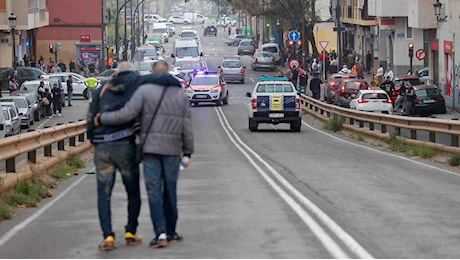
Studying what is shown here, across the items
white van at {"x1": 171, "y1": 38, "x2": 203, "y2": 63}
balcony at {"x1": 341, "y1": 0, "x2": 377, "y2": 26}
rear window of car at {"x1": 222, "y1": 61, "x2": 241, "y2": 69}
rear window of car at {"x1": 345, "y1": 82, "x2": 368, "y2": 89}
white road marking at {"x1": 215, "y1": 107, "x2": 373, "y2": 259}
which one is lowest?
white road marking at {"x1": 215, "y1": 107, "x2": 373, "y2": 259}

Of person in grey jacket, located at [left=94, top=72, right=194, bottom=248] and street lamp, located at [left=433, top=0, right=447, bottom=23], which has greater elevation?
street lamp, located at [left=433, top=0, right=447, bottom=23]

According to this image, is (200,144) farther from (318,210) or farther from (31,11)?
(31,11)

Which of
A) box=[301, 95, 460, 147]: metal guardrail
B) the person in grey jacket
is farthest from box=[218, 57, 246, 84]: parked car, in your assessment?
the person in grey jacket

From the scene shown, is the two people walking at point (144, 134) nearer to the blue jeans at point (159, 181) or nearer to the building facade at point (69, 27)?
the blue jeans at point (159, 181)

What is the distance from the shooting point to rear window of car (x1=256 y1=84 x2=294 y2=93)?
38.2 metres

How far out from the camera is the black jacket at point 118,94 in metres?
10.6

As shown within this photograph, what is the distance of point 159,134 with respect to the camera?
10.5 meters

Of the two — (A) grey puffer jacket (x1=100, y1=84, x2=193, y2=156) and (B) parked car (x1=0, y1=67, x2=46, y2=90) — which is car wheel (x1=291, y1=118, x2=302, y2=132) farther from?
(B) parked car (x1=0, y1=67, x2=46, y2=90)

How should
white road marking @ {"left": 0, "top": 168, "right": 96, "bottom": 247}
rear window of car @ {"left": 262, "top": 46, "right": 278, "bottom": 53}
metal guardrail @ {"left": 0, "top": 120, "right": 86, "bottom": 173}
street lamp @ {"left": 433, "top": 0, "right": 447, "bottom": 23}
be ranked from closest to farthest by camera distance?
white road marking @ {"left": 0, "top": 168, "right": 96, "bottom": 247}
metal guardrail @ {"left": 0, "top": 120, "right": 86, "bottom": 173}
street lamp @ {"left": 433, "top": 0, "right": 447, "bottom": 23}
rear window of car @ {"left": 262, "top": 46, "right": 278, "bottom": 53}

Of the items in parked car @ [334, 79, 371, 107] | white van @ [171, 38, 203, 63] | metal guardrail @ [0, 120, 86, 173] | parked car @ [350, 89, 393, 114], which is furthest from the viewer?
white van @ [171, 38, 203, 63]

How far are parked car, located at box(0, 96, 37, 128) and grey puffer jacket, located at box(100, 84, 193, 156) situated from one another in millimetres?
35700

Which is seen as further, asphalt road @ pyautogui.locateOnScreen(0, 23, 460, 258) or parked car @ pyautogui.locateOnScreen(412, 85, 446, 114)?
parked car @ pyautogui.locateOnScreen(412, 85, 446, 114)

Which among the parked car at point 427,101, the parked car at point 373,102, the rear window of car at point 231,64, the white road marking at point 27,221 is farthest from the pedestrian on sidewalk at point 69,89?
the white road marking at point 27,221

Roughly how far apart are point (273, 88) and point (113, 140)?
91.8 ft
